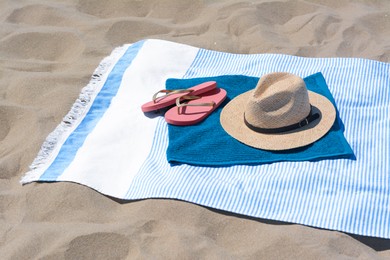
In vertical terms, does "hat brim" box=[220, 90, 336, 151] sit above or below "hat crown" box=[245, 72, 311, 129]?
below

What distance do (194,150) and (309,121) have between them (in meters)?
0.41

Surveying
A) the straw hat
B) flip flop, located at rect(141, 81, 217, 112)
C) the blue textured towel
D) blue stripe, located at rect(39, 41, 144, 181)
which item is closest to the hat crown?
the straw hat

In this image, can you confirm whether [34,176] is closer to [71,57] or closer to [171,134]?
[171,134]

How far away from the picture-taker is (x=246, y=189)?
2082 millimetres

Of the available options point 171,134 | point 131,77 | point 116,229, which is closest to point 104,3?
point 131,77

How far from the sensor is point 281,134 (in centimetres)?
227

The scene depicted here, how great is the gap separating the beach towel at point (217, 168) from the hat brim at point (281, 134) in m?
0.08

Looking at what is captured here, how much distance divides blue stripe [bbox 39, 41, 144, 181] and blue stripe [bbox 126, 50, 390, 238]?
28cm

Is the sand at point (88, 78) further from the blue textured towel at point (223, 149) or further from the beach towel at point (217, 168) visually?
the blue textured towel at point (223, 149)

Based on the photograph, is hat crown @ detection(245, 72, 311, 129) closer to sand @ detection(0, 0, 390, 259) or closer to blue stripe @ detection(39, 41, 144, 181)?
sand @ detection(0, 0, 390, 259)

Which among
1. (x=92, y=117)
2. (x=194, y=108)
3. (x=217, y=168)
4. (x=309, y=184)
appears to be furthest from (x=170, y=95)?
(x=309, y=184)

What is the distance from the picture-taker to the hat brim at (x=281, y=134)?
224 cm

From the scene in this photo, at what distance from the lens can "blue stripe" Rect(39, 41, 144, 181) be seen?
2.29m

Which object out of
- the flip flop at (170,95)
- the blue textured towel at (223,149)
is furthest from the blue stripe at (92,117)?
the blue textured towel at (223,149)
